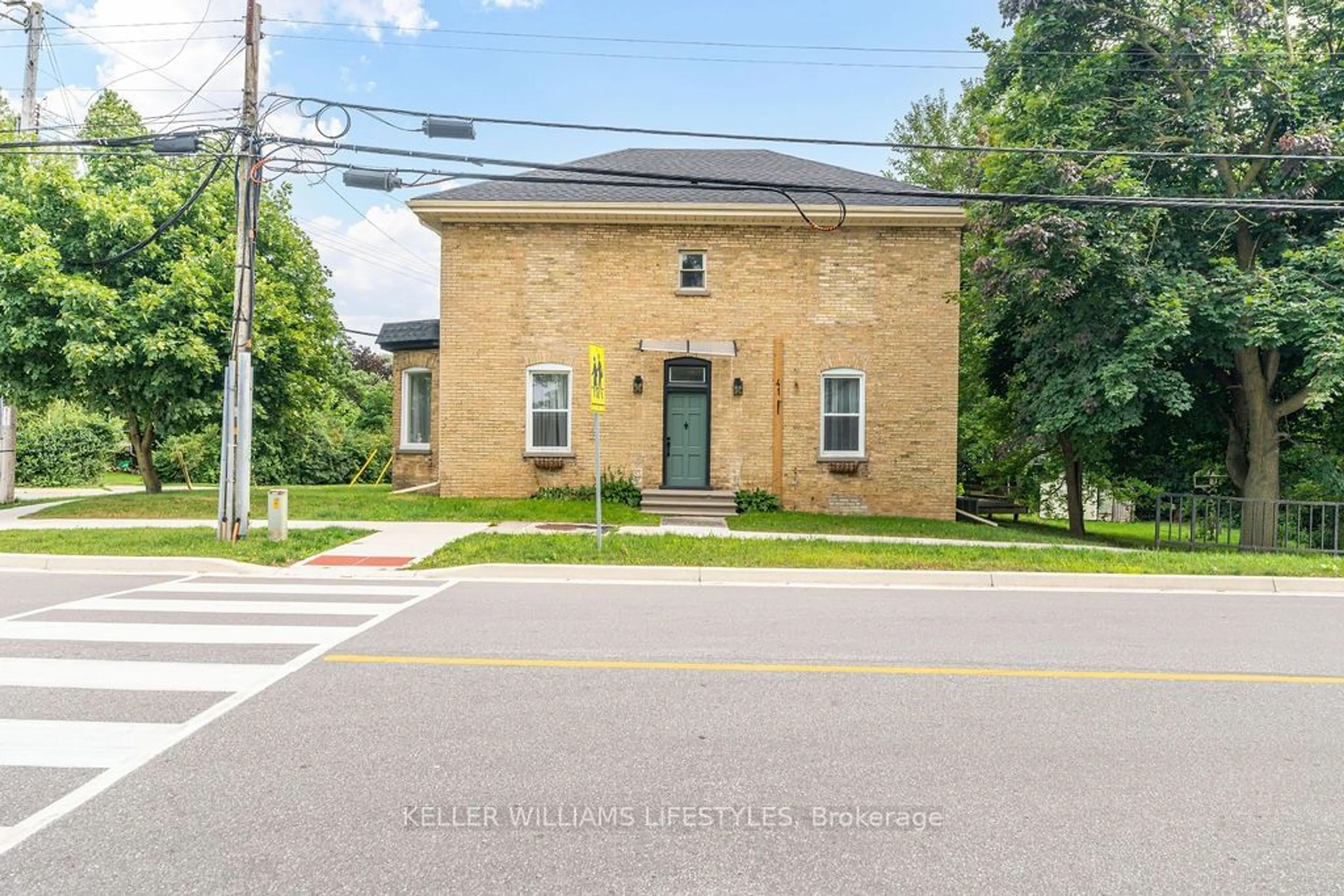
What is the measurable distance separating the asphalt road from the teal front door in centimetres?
958

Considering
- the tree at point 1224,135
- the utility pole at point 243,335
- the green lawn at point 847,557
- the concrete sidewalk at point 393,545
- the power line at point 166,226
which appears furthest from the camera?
the tree at point 1224,135

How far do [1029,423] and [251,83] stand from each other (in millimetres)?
14169

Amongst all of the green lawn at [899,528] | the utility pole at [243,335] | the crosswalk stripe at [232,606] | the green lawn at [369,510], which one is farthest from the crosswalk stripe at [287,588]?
the green lawn at [899,528]

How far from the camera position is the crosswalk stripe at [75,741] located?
12.8 ft

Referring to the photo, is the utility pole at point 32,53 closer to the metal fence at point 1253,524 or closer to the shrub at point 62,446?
the shrub at point 62,446

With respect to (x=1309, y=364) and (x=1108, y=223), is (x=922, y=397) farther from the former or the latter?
(x=1309, y=364)

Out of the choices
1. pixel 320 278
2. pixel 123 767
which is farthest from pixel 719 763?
pixel 320 278

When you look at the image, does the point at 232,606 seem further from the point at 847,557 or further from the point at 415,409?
the point at 415,409

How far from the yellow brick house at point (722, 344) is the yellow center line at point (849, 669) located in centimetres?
1076

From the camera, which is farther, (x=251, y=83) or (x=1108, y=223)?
→ (x=1108, y=223)

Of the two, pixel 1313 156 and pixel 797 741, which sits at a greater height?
pixel 1313 156

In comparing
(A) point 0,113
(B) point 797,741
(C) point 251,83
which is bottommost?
(B) point 797,741

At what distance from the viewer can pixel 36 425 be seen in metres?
25.2

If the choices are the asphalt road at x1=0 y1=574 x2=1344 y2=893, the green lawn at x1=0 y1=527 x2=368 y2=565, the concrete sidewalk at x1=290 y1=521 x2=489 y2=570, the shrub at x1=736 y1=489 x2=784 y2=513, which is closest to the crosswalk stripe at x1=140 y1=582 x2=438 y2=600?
the asphalt road at x1=0 y1=574 x2=1344 y2=893
